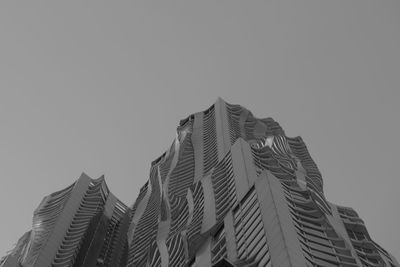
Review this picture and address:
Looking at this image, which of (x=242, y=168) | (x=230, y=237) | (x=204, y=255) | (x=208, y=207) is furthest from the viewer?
(x=242, y=168)

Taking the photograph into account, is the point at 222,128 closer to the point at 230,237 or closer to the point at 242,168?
the point at 242,168

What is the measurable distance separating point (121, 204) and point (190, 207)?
47.2m

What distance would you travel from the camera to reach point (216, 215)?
5800 centimetres

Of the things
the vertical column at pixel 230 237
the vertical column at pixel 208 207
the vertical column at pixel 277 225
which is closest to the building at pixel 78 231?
the vertical column at pixel 208 207

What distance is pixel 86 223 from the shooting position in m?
96.1

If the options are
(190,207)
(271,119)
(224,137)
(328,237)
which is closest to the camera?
(328,237)

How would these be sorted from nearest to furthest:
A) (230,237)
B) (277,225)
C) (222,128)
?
(277,225) → (230,237) → (222,128)

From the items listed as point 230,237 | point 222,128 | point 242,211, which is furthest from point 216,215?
point 222,128

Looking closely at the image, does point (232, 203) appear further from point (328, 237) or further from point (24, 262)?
point (24, 262)

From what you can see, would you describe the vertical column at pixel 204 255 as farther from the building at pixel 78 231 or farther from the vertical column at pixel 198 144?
the building at pixel 78 231

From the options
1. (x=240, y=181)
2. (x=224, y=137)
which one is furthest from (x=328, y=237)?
(x=224, y=137)

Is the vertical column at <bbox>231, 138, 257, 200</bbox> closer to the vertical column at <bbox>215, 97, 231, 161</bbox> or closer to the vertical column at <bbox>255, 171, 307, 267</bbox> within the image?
the vertical column at <bbox>255, 171, 307, 267</bbox>

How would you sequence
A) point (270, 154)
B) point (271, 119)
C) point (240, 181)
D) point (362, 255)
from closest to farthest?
point (362, 255) → point (240, 181) → point (270, 154) → point (271, 119)

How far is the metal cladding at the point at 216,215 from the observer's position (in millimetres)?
45312
